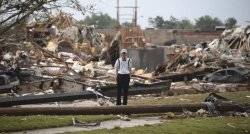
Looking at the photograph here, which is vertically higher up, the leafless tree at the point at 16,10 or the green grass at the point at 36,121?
the leafless tree at the point at 16,10

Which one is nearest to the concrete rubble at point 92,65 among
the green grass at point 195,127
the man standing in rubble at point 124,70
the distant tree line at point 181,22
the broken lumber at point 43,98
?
the broken lumber at point 43,98

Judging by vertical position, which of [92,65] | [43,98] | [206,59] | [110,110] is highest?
[206,59]

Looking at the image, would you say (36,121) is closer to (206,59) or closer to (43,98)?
(43,98)

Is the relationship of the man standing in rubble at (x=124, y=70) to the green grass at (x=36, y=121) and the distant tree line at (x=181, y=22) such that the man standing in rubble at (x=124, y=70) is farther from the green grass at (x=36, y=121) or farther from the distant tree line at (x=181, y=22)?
the distant tree line at (x=181, y=22)

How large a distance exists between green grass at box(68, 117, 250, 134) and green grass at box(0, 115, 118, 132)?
1531mm

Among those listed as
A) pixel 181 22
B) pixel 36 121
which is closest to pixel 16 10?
pixel 36 121

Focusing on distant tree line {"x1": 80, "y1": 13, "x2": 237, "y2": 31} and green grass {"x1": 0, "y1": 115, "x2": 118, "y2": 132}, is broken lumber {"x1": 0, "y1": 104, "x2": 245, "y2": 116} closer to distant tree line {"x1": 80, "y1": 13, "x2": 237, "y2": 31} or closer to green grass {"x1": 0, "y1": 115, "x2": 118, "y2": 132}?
green grass {"x1": 0, "y1": 115, "x2": 118, "y2": 132}

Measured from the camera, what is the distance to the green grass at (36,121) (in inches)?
527

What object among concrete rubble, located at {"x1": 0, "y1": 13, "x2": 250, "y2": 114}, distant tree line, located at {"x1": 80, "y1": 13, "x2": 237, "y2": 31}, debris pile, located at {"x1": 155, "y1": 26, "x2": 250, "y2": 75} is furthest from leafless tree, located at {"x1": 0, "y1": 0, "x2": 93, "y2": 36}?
distant tree line, located at {"x1": 80, "y1": 13, "x2": 237, "y2": 31}

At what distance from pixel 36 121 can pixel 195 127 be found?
443cm

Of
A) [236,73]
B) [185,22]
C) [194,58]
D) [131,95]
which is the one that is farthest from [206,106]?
[185,22]

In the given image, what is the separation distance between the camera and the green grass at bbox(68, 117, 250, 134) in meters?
13.3

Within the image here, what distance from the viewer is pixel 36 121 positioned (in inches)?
563

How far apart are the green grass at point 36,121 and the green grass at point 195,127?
1.53 m
